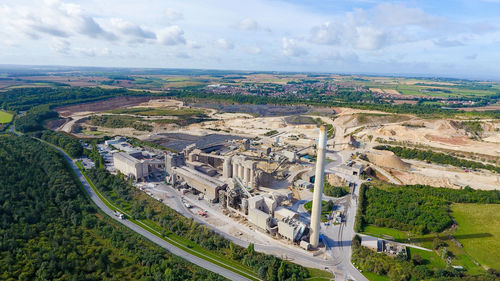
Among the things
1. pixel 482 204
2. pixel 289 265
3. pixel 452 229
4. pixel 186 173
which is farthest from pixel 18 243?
pixel 482 204

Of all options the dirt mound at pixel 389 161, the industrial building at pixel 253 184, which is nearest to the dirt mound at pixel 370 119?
the dirt mound at pixel 389 161

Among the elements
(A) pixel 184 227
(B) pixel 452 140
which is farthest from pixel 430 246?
(B) pixel 452 140

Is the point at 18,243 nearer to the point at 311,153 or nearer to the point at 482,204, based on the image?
the point at 311,153

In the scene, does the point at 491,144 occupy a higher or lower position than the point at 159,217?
higher

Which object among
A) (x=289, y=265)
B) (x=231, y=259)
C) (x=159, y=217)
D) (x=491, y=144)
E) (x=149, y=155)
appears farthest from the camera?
(x=491, y=144)

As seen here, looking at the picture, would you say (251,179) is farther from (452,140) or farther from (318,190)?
(452,140)

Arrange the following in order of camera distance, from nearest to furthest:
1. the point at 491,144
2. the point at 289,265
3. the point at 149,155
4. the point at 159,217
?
1. the point at 289,265
2. the point at 159,217
3. the point at 149,155
4. the point at 491,144

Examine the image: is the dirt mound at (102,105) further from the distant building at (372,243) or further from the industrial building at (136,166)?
the distant building at (372,243)

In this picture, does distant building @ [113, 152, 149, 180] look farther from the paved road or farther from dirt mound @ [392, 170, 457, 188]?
dirt mound @ [392, 170, 457, 188]
